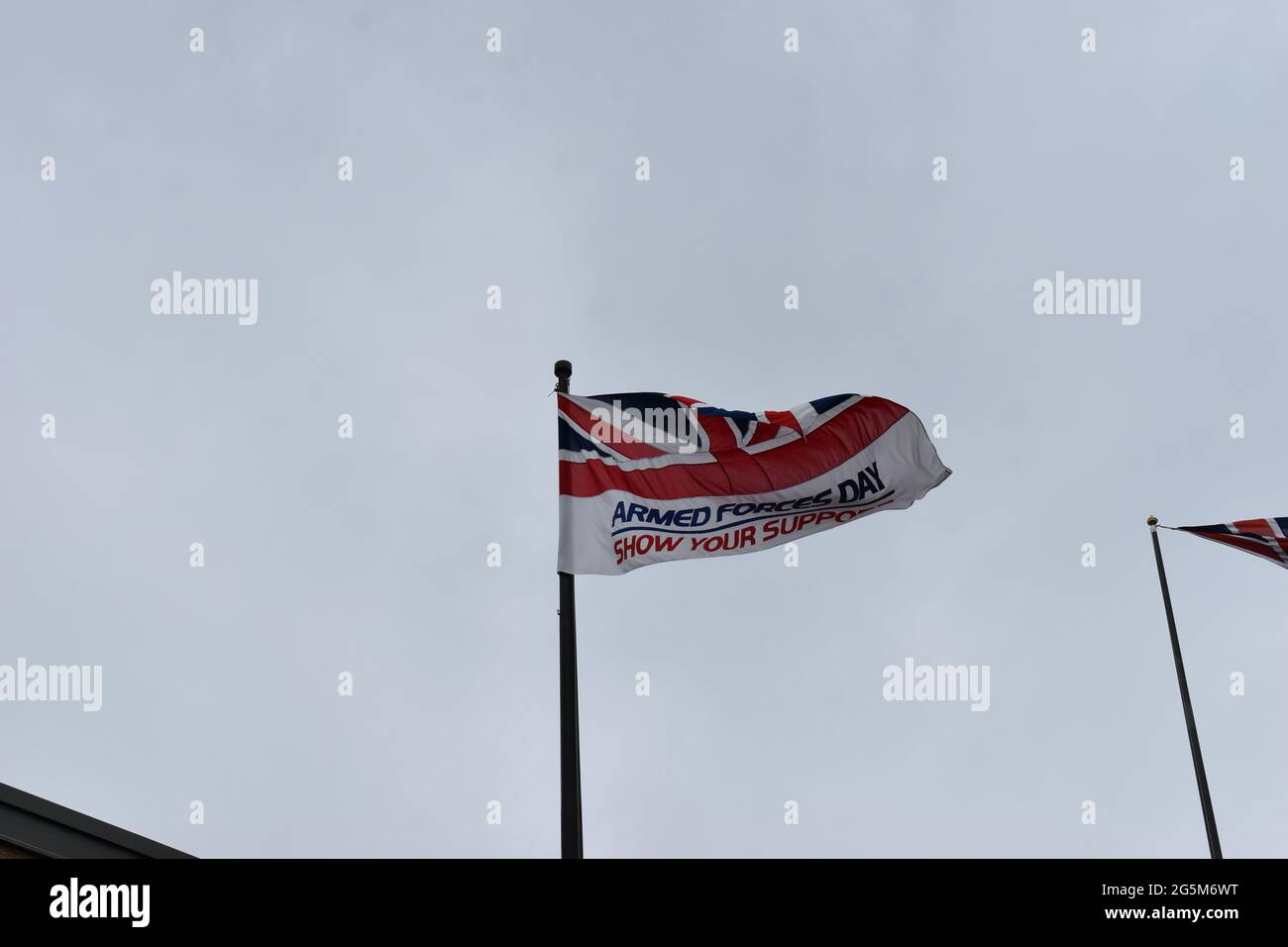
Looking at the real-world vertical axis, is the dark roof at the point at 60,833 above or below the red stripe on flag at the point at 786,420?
below

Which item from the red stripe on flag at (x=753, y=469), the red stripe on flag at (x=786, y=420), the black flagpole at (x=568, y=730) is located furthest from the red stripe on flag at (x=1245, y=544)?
the black flagpole at (x=568, y=730)

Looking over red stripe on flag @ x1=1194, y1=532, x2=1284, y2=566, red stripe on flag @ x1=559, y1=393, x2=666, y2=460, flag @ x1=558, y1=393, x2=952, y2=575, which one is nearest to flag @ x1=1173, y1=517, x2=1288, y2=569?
red stripe on flag @ x1=1194, y1=532, x2=1284, y2=566

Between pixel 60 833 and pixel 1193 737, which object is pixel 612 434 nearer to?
pixel 60 833

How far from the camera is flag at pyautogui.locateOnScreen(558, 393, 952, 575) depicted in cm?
924

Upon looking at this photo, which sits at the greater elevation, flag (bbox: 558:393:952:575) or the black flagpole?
flag (bbox: 558:393:952:575)

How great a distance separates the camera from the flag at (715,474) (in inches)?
364

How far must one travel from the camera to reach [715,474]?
9953mm

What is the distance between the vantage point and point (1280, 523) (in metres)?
16.0

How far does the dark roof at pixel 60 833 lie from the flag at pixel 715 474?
3.56 meters

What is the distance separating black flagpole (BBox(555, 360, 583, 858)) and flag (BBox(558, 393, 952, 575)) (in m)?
0.44

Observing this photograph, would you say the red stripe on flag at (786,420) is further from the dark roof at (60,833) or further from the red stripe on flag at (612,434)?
the dark roof at (60,833)

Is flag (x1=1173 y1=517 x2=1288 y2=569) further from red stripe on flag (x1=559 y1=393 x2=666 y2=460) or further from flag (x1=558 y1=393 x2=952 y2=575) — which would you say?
red stripe on flag (x1=559 y1=393 x2=666 y2=460)

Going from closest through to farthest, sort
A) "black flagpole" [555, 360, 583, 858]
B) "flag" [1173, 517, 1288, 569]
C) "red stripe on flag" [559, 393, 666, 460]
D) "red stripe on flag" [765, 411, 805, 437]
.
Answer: "black flagpole" [555, 360, 583, 858] < "red stripe on flag" [559, 393, 666, 460] < "red stripe on flag" [765, 411, 805, 437] < "flag" [1173, 517, 1288, 569]
